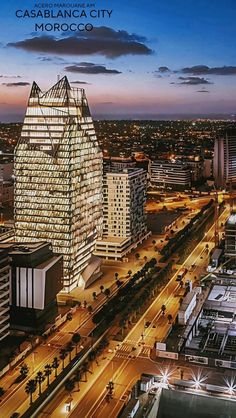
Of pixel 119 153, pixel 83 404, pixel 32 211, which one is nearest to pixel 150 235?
pixel 32 211

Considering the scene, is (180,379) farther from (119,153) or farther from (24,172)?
(119,153)

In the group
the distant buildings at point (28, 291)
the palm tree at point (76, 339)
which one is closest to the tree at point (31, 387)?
the palm tree at point (76, 339)

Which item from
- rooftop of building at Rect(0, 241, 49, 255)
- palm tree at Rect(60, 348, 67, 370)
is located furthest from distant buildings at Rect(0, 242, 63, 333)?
palm tree at Rect(60, 348, 67, 370)

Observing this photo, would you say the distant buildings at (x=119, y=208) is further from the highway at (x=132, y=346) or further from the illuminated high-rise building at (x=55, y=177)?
the illuminated high-rise building at (x=55, y=177)

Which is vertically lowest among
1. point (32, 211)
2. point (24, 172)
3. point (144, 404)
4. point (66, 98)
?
point (144, 404)

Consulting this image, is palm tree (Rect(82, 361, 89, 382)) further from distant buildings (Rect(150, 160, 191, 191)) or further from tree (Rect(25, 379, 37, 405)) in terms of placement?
distant buildings (Rect(150, 160, 191, 191))
